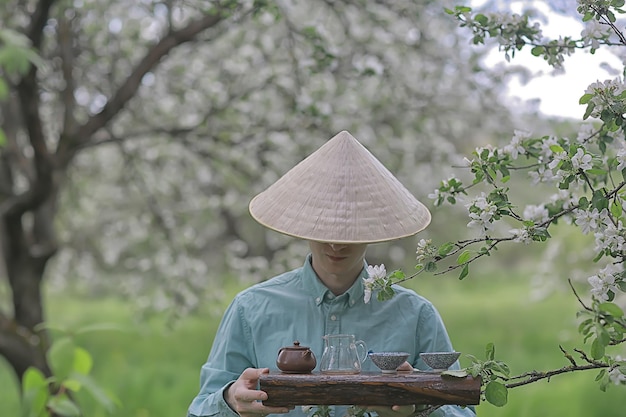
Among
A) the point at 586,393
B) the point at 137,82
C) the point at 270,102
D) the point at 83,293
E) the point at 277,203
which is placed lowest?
the point at 83,293

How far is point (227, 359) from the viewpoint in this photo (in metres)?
2.40

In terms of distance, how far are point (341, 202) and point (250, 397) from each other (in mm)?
541

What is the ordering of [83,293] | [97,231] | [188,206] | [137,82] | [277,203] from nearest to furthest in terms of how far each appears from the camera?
[277,203] < [137,82] < [188,206] < [97,231] < [83,293]

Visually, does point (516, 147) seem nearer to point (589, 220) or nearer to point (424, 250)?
point (589, 220)

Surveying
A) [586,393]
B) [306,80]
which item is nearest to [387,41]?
[306,80]


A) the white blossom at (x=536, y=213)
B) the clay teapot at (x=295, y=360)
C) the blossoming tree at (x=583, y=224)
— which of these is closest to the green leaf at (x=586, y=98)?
the blossoming tree at (x=583, y=224)

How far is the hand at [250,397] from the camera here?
6.97 feet

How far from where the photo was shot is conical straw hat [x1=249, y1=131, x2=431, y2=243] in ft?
7.41

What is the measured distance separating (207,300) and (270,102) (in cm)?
131

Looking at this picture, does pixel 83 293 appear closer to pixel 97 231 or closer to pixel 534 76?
pixel 97 231

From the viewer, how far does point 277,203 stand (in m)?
2.37

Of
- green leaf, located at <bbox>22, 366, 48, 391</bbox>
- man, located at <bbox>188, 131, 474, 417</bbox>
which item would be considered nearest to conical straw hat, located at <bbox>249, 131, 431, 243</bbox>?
man, located at <bbox>188, 131, 474, 417</bbox>

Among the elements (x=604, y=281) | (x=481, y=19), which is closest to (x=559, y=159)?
(x=604, y=281)

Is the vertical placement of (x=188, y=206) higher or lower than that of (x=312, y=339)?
lower
